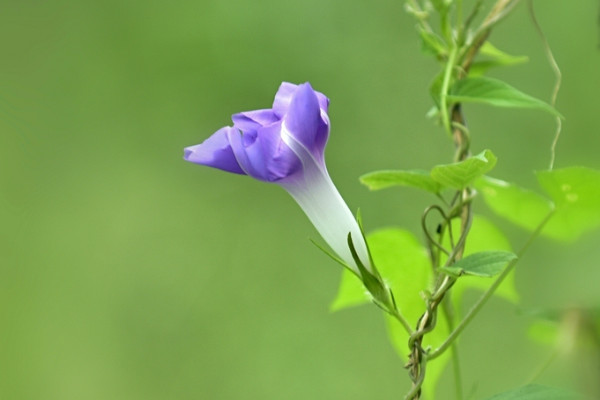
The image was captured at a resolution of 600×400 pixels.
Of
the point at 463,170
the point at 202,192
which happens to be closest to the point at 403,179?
the point at 463,170

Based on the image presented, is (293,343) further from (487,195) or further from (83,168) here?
(487,195)

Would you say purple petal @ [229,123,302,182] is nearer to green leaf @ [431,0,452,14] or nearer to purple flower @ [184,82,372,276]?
purple flower @ [184,82,372,276]

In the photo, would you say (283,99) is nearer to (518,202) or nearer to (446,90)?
(446,90)

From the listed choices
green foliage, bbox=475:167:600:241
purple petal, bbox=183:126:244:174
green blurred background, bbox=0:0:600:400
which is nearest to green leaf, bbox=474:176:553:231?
green foliage, bbox=475:167:600:241

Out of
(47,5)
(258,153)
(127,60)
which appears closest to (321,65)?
(127,60)

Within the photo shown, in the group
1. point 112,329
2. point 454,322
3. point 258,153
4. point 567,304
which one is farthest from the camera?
point 112,329

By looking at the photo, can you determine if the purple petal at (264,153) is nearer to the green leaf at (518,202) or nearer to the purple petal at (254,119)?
the purple petal at (254,119)

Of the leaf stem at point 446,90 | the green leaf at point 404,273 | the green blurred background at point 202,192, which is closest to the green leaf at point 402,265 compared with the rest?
the green leaf at point 404,273

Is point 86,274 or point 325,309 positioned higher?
point 86,274
